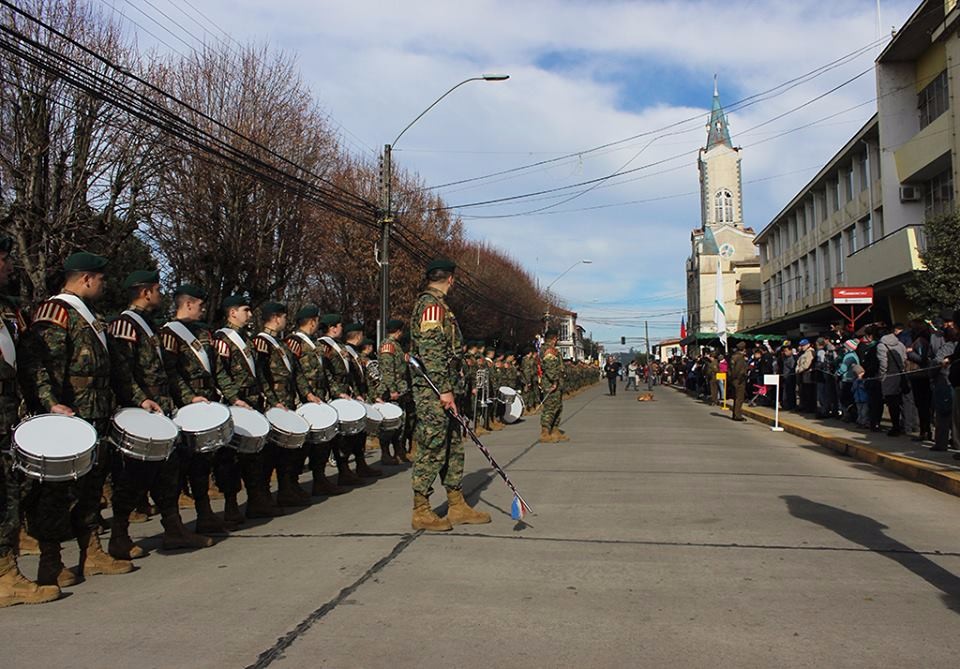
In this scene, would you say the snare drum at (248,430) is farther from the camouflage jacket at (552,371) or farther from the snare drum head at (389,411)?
the camouflage jacket at (552,371)

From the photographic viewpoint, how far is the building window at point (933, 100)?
992 inches

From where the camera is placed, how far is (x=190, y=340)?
6.90 m

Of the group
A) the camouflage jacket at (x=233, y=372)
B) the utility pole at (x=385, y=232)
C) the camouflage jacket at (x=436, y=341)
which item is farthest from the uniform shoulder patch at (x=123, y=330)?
the utility pole at (x=385, y=232)

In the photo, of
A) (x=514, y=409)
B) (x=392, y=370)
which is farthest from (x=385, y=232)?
(x=392, y=370)

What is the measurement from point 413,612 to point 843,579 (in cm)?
285

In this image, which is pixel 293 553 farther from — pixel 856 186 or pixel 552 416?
pixel 856 186

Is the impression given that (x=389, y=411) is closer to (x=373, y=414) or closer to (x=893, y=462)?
(x=373, y=414)

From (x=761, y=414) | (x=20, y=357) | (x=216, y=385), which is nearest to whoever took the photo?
(x=20, y=357)

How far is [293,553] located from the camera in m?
6.06

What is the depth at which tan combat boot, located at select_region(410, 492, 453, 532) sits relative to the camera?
21.9ft

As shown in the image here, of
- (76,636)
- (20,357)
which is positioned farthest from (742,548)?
(20,357)

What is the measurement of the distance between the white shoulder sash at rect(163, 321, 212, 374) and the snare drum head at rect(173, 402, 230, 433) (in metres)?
0.61

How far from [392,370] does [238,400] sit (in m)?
3.81

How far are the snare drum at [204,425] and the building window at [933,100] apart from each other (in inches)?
1012
